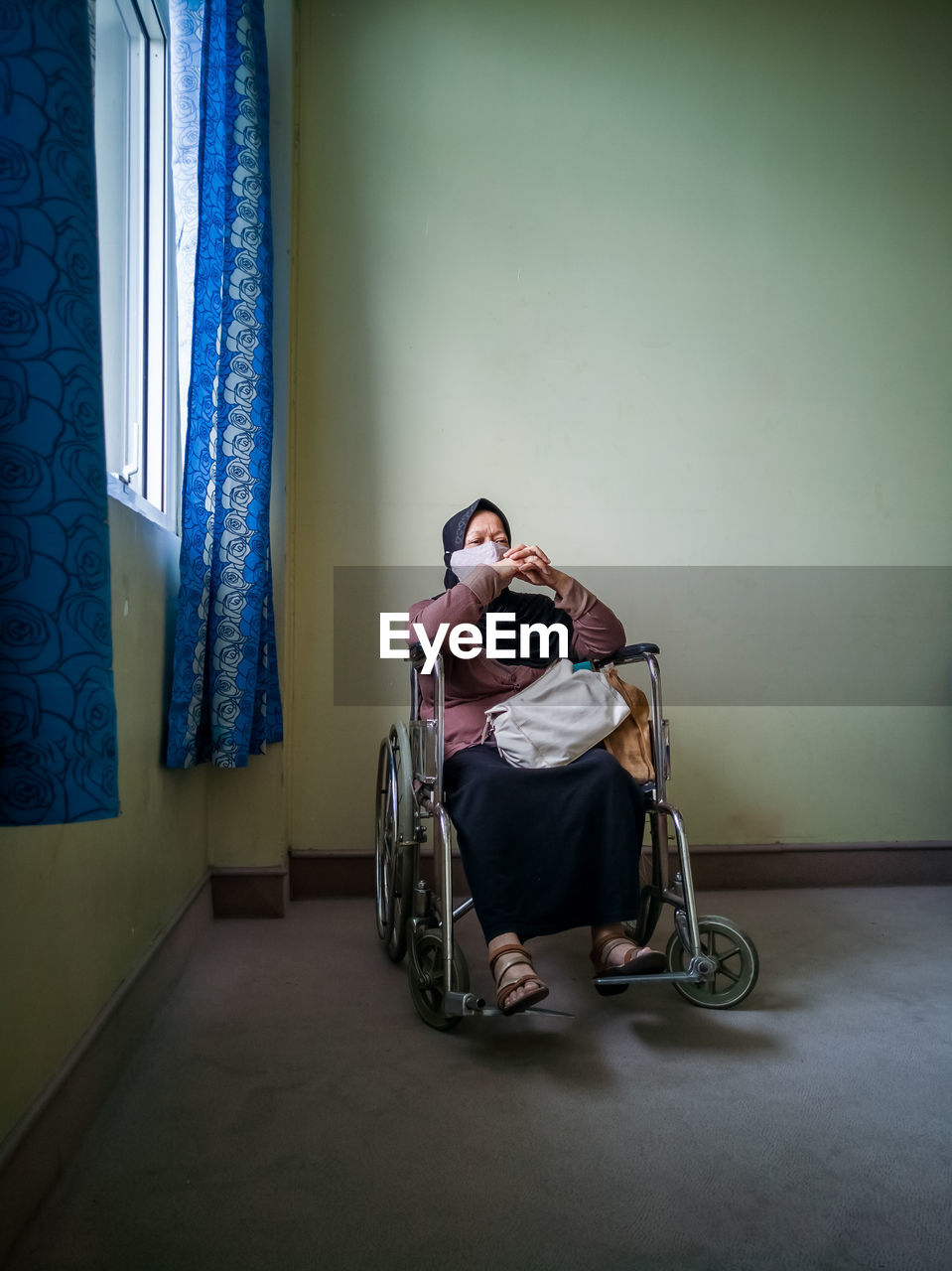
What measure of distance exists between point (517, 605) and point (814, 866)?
1280 mm

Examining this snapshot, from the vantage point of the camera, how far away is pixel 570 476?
8.72 feet

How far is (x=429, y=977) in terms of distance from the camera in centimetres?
164

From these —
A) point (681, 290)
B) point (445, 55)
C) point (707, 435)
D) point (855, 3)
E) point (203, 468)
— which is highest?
point (855, 3)

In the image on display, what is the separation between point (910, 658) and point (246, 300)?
2.19m

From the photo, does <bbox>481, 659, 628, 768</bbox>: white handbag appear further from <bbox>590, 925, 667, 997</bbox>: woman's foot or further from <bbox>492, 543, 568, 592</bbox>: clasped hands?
<bbox>590, 925, 667, 997</bbox>: woman's foot

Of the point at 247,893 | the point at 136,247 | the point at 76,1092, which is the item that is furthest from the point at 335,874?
the point at 136,247

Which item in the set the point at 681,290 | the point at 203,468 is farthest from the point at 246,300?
the point at 681,290

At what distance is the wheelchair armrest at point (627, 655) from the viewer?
1.82 metres

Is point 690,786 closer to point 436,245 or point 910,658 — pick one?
point 910,658

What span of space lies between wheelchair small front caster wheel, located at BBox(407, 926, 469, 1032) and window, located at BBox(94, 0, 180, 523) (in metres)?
1.02

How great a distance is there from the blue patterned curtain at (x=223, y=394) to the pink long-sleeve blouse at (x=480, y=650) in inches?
16.9

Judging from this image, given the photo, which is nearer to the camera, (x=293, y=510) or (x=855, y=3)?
(x=293, y=510)

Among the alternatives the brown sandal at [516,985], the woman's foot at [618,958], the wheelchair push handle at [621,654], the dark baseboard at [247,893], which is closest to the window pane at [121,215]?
the wheelchair push handle at [621,654]

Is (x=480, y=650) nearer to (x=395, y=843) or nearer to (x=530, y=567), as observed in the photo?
(x=530, y=567)
